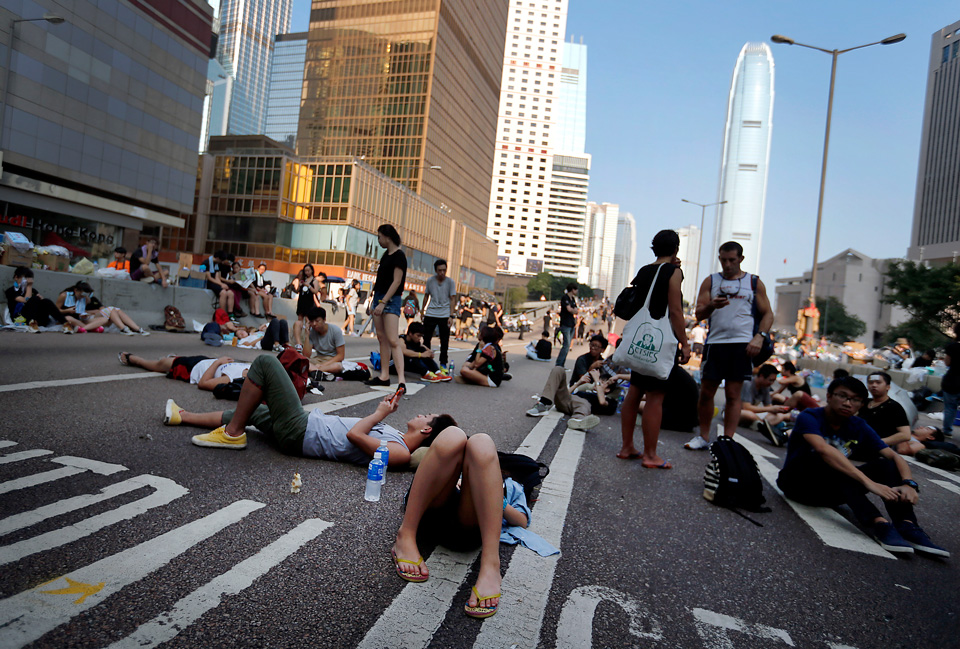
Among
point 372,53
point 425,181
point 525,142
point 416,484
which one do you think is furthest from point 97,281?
point 525,142

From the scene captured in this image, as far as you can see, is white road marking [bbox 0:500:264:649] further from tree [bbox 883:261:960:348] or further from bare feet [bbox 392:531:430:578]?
tree [bbox 883:261:960:348]

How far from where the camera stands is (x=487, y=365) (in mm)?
10352

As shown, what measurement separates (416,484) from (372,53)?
102m

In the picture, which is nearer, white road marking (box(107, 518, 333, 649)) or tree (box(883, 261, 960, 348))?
white road marking (box(107, 518, 333, 649))

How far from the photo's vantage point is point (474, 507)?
3.06m

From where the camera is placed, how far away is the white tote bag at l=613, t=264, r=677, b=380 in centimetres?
518

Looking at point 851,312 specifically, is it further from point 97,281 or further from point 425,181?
→ point 97,281

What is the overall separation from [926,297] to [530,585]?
39.1 meters

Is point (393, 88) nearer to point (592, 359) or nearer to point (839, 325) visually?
point (839, 325)

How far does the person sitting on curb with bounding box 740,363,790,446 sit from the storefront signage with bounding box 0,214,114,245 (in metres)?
38.1

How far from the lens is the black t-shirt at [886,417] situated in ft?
23.4

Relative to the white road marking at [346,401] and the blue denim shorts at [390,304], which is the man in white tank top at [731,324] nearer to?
the white road marking at [346,401]

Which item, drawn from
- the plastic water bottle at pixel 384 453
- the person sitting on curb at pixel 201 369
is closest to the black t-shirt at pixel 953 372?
the plastic water bottle at pixel 384 453

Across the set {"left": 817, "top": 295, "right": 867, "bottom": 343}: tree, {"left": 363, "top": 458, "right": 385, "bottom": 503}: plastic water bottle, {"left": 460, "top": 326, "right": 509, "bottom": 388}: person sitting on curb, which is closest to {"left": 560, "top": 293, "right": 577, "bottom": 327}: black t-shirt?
{"left": 460, "top": 326, "right": 509, "bottom": 388}: person sitting on curb
